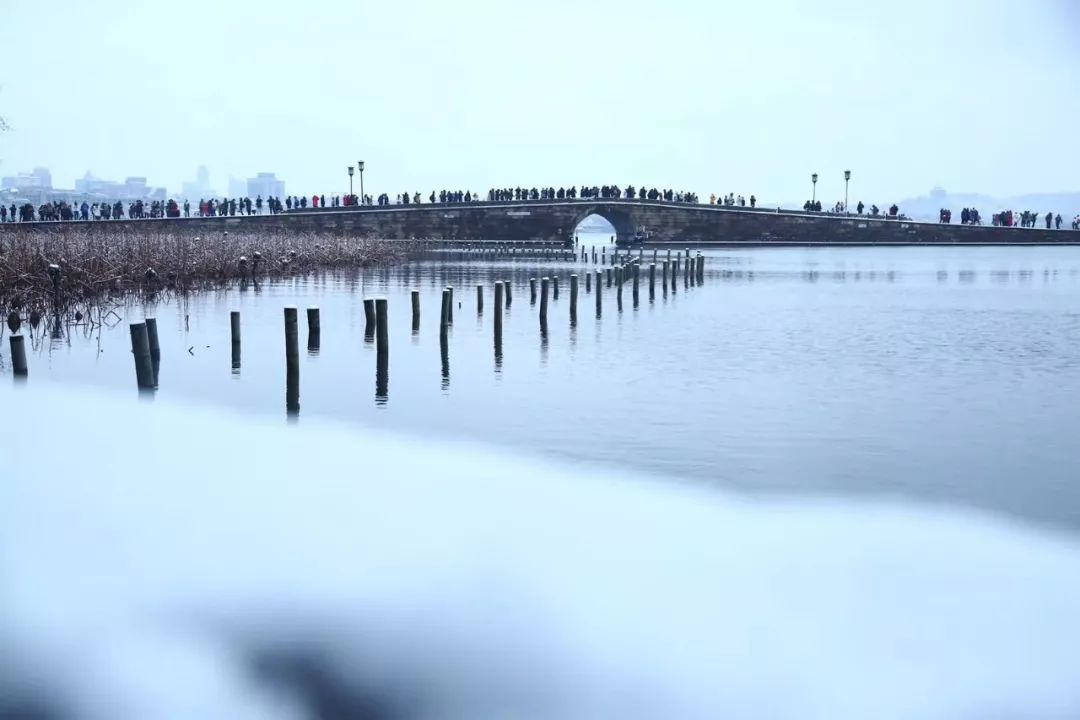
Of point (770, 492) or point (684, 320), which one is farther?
point (684, 320)

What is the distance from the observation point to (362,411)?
16578 mm

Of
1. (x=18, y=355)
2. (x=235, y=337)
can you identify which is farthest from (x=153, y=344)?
(x=18, y=355)

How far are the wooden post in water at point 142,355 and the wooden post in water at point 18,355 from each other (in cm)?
149

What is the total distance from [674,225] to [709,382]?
56.8m

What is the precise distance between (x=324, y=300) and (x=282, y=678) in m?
25.9

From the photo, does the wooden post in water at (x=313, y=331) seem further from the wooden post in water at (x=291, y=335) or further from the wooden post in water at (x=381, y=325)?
the wooden post in water at (x=291, y=335)

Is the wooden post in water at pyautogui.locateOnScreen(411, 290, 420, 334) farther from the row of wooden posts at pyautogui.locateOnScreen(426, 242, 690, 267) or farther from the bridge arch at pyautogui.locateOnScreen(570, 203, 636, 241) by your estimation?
the bridge arch at pyautogui.locateOnScreen(570, 203, 636, 241)

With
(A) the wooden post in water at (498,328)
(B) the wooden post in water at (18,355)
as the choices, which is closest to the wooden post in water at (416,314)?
(A) the wooden post in water at (498,328)

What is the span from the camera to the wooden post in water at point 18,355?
51.8ft

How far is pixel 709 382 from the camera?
65.6 ft

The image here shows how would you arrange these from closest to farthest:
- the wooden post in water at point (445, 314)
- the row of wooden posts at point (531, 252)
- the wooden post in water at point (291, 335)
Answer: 1. the wooden post in water at point (291, 335)
2. the wooden post in water at point (445, 314)
3. the row of wooden posts at point (531, 252)

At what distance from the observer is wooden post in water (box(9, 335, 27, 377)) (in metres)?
15.8

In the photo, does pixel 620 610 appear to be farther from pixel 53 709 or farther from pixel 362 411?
pixel 362 411

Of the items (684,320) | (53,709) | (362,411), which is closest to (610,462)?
(362,411)
